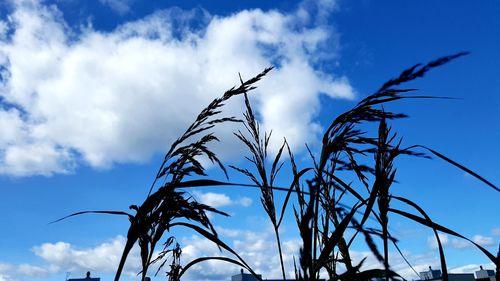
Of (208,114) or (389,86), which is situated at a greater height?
(208,114)

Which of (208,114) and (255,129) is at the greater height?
(255,129)

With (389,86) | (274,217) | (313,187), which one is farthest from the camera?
(274,217)

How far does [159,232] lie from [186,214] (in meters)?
0.19

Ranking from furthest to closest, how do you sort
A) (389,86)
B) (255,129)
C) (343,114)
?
(255,129) < (343,114) < (389,86)

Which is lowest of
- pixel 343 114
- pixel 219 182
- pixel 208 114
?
pixel 219 182

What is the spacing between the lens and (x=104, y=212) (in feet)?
4.62

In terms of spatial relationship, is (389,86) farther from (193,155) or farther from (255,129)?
(255,129)

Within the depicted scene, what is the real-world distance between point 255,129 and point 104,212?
128cm

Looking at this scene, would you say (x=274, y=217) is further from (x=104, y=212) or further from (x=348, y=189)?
(x=104, y=212)

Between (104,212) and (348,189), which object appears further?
(348,189)

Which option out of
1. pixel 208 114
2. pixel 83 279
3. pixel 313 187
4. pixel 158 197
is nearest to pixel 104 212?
pixel 158 197

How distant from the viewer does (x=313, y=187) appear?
3.35 feet

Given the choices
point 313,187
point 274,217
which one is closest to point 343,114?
point 313,187

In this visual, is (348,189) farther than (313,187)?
Yes
